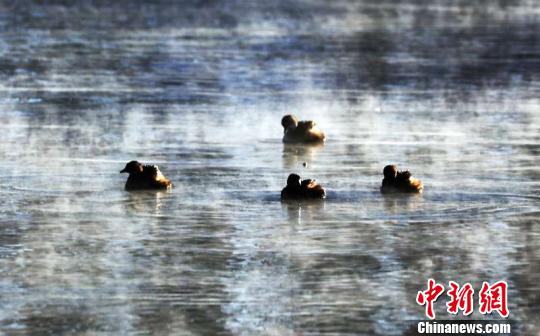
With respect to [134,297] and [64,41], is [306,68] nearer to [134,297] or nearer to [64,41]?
[64,41]

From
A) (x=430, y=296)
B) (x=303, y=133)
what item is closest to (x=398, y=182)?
(x=303, y=133)

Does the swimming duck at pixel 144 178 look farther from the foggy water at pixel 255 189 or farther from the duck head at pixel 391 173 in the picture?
the duck head at pixel 391 173

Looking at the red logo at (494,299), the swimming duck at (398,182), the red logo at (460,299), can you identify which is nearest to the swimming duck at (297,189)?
the swimming duck at (398,182)

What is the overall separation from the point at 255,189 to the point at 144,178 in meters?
1.12

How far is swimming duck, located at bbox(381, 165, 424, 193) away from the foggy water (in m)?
0.16

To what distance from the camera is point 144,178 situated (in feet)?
55.1

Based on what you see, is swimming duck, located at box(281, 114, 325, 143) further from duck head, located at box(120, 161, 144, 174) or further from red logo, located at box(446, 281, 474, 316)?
red logo, located at box(446, 281, 474, 316)

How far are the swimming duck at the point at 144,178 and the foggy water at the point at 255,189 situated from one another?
0.58 ft

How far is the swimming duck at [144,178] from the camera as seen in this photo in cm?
1677

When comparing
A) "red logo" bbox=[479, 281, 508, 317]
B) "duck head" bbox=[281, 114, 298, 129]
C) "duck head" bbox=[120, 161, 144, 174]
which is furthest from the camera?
"duck head" bbox=[281, 114, 298, 129]

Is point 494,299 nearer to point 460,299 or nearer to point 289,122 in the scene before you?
point 460,299

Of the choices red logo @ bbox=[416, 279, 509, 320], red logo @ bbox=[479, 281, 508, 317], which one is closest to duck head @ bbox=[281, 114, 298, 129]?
red logo @ bbox=[416, 279, 509, 320]

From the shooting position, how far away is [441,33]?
43.9 m

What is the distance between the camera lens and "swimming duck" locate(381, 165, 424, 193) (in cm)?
1656
